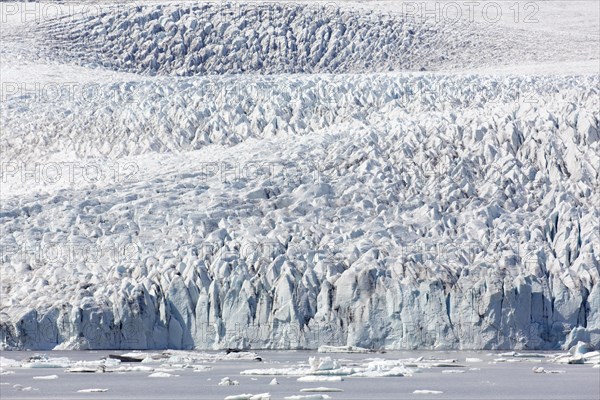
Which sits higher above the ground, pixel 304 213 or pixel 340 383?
pixel 304 213

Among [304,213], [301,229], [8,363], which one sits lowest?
[8,363]

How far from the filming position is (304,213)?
62.3ft

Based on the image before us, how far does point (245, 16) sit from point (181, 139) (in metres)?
10.1

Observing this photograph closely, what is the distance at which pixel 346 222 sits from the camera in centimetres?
1862

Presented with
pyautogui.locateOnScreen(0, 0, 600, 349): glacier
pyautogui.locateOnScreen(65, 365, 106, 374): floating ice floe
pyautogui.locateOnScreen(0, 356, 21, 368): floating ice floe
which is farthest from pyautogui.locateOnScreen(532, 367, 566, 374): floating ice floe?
pyautogui.locateOnScreen(0, 356, 21, 368): floating ice floe

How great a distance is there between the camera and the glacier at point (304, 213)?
16.7m

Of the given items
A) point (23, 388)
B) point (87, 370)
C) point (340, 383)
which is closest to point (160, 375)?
point (87, 370)

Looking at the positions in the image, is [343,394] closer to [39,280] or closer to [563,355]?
[563,355]

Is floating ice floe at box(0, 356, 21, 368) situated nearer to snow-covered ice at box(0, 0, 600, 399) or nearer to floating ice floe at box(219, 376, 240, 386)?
snow-covered ice at box(0, 0, 600, 399)

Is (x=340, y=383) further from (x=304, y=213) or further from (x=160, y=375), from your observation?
(x=304, y=213)

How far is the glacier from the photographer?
16.7 meters

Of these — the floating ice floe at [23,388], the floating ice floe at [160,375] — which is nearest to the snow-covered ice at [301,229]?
the floating ice floe at [23,388]

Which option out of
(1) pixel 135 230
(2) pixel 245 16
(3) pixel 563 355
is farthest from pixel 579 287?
(2) pixel 245 16

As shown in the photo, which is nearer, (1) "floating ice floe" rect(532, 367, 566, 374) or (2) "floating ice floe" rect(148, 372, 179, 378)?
(2) "floating ice floe" rect(148, 372, 179, 378)
